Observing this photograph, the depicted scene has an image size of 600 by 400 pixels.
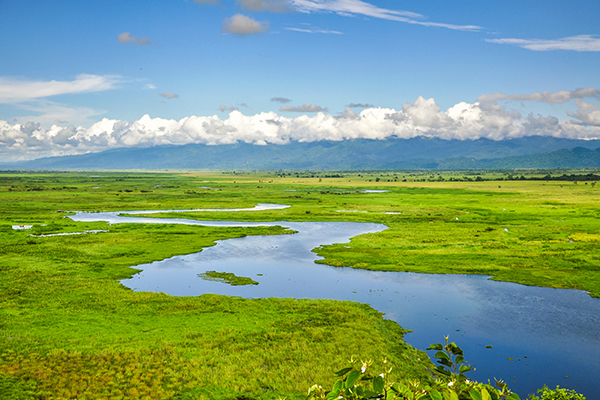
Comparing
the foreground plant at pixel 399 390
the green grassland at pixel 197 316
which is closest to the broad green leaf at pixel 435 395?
the foreground plant at pixel 399 390

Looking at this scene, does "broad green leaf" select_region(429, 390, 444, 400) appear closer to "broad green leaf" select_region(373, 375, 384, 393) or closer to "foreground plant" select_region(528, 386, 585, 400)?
"broad green leaf" select_region(373, 375, 384, 393)

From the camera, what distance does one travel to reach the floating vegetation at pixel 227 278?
40969 mm

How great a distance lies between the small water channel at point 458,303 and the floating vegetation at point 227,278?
102 centimetres

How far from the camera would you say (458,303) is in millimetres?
34844

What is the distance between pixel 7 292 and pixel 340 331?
2721 centimetres

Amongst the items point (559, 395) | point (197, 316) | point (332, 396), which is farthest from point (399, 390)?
point (197, 316)

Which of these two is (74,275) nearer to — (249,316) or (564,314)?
(249,316)

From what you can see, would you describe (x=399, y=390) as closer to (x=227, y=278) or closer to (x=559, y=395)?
(x=559, y=395)

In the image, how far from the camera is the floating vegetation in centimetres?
4097

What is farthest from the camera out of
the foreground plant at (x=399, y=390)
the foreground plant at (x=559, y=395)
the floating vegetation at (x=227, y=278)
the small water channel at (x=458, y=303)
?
the floating vegetation at (x=227, y=278)

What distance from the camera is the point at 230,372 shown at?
21594 millimetres

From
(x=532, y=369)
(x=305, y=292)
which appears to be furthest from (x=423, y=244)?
(x=532, y=369)

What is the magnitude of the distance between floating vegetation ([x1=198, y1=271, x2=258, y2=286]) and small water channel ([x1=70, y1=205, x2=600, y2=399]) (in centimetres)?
102

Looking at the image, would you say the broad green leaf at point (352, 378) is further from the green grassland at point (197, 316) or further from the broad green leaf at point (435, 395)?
the green grassland at point (197, 316)
